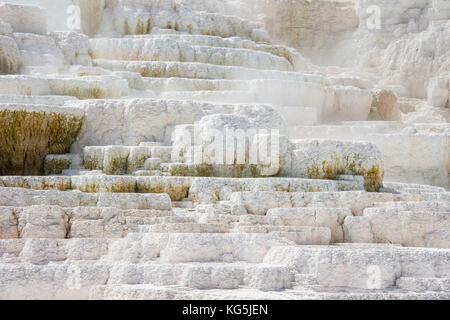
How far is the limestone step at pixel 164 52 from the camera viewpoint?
51.3 feet

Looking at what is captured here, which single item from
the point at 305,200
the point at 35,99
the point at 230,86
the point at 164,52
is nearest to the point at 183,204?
the point at 305,200

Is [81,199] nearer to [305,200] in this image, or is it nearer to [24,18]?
[305,200]

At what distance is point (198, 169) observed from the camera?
9328mm

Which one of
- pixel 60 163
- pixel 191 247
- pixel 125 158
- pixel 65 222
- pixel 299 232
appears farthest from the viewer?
pixel 60 163

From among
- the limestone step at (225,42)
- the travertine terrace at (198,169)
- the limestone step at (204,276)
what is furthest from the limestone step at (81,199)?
the limestone step at (225,42)

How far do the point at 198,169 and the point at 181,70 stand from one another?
5.83 m

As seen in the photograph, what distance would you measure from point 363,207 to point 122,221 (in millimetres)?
3096

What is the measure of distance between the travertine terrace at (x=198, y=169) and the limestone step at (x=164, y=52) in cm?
4

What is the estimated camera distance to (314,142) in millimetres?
9523

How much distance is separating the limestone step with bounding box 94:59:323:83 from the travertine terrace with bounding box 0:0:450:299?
0.11 ft

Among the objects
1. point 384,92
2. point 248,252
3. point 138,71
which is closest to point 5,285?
point 248,252

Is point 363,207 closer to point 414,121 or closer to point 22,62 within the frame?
point 22,62

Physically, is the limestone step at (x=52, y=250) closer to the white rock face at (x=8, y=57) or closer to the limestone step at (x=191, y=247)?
the limestone step at (x=191, y=247)

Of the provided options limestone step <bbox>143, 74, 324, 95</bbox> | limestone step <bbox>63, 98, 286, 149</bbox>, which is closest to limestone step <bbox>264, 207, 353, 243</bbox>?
limestone step <bbox>63, 98, 286, 149</bbox>
